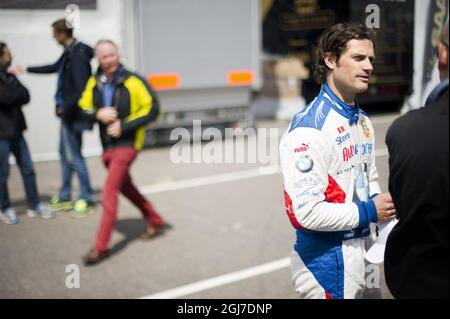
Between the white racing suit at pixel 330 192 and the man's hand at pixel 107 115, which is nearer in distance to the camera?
the white racing suit at pixel 330 192

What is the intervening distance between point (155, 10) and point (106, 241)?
509 cm

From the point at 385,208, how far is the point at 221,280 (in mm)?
2622

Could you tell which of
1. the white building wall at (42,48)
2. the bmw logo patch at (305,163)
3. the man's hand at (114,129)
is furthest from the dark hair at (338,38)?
the man's hand at (114,129)

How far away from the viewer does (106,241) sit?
5.15 metres

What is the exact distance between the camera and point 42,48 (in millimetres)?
6297

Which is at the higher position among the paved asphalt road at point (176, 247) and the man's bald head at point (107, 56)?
Answer: the man's bald head at point (107, 56)

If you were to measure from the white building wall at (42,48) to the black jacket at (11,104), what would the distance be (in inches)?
7.9

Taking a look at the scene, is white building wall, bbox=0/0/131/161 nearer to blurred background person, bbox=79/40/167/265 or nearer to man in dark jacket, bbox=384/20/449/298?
blurred background person, bbox=79/40/167/265

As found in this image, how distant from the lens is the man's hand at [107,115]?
511cm

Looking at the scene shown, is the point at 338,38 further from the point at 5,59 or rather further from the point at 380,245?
the point at 5,59

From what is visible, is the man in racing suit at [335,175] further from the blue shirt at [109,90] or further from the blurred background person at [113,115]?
the blue shirt at [109,90]

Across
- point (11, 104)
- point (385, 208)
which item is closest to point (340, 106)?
point (385, 208)

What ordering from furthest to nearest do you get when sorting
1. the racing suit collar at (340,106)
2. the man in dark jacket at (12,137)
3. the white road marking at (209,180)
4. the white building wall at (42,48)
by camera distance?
the white road marking at (209,180) → the white building wall at (42,48) → the man in dark jacket at (12,137) → the racing suit collar at (340,106)
